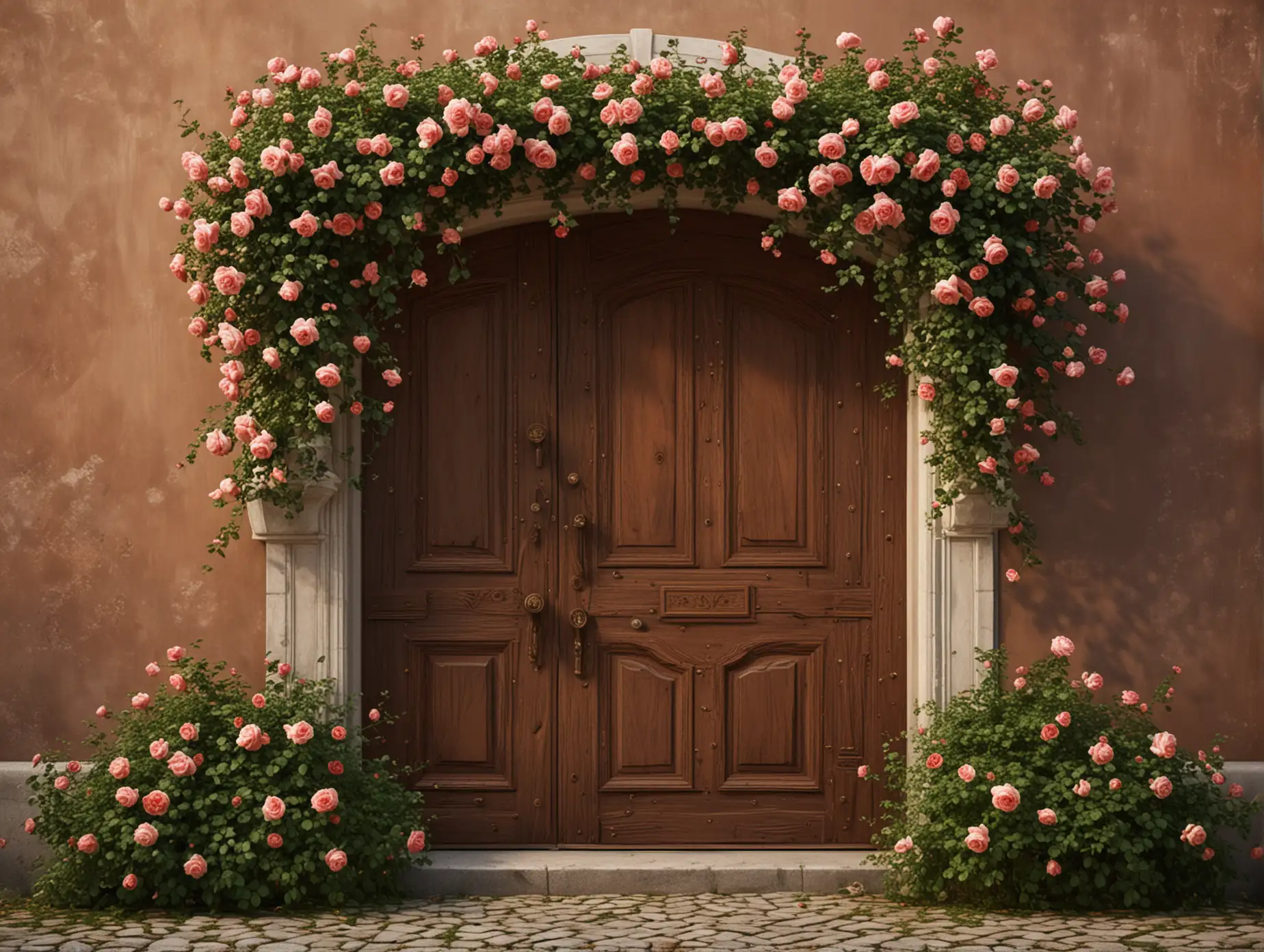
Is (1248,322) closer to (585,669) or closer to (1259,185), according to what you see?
(1259,185)

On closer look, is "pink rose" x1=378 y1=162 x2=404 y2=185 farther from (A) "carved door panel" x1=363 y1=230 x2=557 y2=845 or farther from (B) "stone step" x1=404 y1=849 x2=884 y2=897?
(B) "stone step" x1=404 y1=849 x2=884 y2=897

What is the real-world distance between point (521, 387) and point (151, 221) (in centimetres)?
158

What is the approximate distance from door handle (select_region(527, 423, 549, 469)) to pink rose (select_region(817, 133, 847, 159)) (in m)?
1.53

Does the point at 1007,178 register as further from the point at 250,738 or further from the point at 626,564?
the point at 250,738

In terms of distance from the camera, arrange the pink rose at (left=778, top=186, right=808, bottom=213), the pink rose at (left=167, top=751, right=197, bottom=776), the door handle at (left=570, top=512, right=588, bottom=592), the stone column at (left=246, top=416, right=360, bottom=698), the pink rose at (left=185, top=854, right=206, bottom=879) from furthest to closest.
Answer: the door handle at (left=570, top=512, right=588, bottom=592) → the stone column at (left=246, top=416, right=360, bottom=698) → the pink rose at (left=778, top=186, right=808, bottom=213) → the pink rose at (left=167, top=751, right=197, bottom=776) → the pink rose at (left=185, top=854, right=206, bottom=879)

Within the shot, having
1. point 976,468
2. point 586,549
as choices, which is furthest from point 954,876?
point 586,549

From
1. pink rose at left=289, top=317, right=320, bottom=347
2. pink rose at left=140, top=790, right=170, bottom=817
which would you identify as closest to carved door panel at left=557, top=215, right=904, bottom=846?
pink rose at left=289, top=317, right=320, bottom=347

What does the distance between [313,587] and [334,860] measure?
1108mm

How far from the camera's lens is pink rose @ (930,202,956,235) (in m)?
5.52

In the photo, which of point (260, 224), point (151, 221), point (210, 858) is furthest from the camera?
point (151, 221)

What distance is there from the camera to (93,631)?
5.97 meters

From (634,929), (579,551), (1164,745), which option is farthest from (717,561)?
(1164,745)

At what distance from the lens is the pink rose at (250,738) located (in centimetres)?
536

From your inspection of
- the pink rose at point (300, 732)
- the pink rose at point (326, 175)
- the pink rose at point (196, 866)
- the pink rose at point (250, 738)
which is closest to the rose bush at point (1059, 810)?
the pink rose at point (300, 732)
